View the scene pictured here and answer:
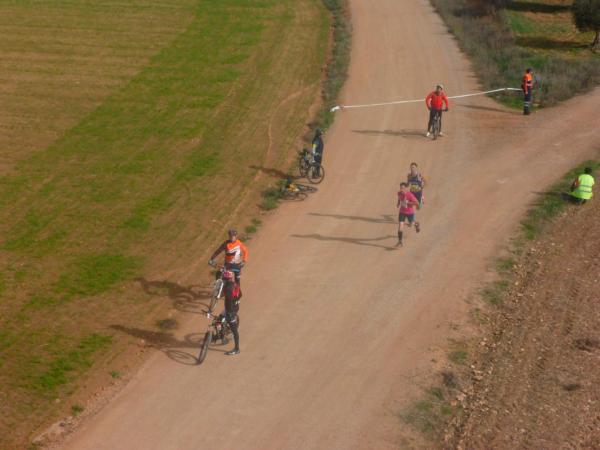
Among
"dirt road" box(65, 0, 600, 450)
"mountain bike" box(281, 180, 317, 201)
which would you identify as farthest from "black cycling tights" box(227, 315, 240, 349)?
"mountain bike" box(281, 180, 317, 201)

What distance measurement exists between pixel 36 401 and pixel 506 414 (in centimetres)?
907

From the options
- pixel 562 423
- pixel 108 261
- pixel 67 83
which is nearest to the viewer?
pixel 562 423

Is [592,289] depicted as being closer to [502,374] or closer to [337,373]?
[502,374]

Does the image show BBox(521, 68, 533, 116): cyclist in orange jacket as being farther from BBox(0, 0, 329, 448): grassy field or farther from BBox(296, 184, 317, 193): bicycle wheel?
BBox(296, 184, 317, 193): bicycle wheel

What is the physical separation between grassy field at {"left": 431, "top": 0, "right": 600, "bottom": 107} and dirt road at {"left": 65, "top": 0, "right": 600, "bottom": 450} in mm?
1452

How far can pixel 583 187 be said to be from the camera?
2509 centimetres

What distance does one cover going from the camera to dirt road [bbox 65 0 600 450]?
1567 cm

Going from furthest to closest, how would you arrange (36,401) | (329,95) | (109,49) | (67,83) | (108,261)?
1. (109,49)
2. (67,83)
3. (329,95)
4. (108,261)
5. (36,401)

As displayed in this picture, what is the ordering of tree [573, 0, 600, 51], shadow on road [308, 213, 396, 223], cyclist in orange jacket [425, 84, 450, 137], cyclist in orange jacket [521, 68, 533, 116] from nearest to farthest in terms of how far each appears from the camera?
shadow on road [308, 213, 396, 223] < cyclist in orange jacket [425, 84, 450, 137] < cyclist in orange jacket [521, 68, 533, 116] < tree [573, 0, 600, 51]

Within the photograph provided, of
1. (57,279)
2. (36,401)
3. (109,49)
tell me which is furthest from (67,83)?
(36,401)

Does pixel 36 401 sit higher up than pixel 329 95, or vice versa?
pixel 329 95

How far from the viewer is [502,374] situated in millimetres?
17047

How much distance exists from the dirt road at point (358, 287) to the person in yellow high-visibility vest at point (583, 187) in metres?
1.41

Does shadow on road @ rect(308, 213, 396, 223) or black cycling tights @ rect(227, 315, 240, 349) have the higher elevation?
shadow on road @ rect(308, 213, 396, 223)
